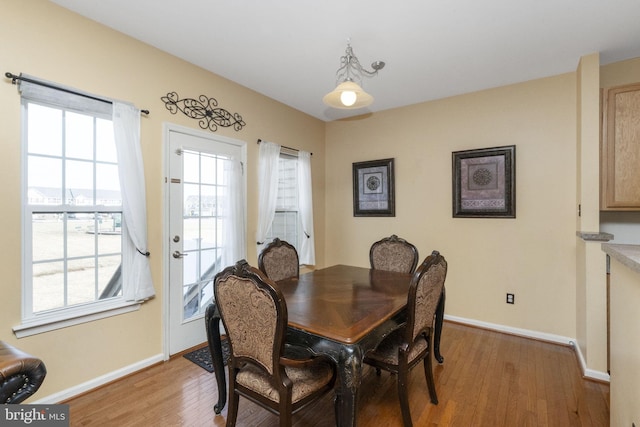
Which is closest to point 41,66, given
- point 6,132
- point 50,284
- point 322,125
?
point 6,132

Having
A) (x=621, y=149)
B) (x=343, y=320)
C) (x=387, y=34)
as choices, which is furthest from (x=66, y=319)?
(x=621, y=149)

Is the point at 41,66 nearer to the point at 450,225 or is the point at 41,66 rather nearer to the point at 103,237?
the point at 103,237

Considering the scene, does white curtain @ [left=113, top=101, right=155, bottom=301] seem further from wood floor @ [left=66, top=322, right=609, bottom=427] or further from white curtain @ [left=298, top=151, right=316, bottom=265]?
→ white curtain @ [left=298, top=151, right=316, bottom=265]

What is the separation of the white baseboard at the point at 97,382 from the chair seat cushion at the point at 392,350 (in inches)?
74.2

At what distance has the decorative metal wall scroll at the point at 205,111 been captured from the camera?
8.69 ft

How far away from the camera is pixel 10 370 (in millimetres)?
1009

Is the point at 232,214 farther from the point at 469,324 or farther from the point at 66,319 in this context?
the point at 469,324

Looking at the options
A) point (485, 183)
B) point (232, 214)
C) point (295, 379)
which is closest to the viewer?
point (295, 379)

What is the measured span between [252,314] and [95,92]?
2093mm

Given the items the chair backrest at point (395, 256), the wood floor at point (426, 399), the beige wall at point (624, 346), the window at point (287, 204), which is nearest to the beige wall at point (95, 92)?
the wood floor at point (426, 399)

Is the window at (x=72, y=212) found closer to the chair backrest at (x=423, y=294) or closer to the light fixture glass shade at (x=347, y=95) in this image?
the light fixture glass shade at (x=347, y=95)

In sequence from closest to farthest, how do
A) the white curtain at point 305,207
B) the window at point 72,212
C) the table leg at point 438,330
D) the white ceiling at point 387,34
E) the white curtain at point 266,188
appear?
1. the window at point 72,212
2. the white ceiling at point 387,34
3. the table leg at point 438,330
4. the white curtain at point 266,188
5. the white curtain at point 305,207

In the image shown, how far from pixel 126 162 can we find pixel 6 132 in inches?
25.3

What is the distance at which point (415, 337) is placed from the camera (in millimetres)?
1762
